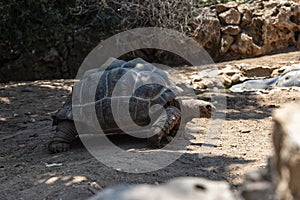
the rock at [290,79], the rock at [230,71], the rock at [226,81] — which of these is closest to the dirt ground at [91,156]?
the rock at [290,79]

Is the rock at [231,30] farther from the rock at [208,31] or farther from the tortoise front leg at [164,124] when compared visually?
the tortoise front leg at [164,124]

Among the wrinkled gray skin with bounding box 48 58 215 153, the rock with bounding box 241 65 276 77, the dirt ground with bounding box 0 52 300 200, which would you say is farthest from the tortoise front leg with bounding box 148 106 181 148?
the rock with bounding box 241 65 276 77

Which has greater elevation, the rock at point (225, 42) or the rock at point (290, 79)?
the rock at point (290, 79)

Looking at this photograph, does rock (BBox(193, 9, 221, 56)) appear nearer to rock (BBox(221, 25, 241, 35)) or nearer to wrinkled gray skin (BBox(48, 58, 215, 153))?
rock (BBox(221, 25, 241, 35))

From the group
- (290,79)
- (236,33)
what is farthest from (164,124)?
(236,33)

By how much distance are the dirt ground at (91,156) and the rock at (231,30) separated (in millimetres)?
4172

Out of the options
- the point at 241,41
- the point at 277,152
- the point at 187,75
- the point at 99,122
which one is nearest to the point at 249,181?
the point at 277,152

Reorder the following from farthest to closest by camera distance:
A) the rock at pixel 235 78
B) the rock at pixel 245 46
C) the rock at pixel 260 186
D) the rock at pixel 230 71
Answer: the rock at pixel 245 46 → the rock at pixel 230 71 → the rock at pixel 235 78 → the rock at pixel 260 186

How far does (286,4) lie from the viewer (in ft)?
34.1

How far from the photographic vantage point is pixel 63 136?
4145 mm

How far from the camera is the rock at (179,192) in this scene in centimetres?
117

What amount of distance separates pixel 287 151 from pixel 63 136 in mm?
3153

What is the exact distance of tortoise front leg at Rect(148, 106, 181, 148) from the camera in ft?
12.8

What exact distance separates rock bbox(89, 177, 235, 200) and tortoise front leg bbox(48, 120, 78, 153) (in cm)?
291
